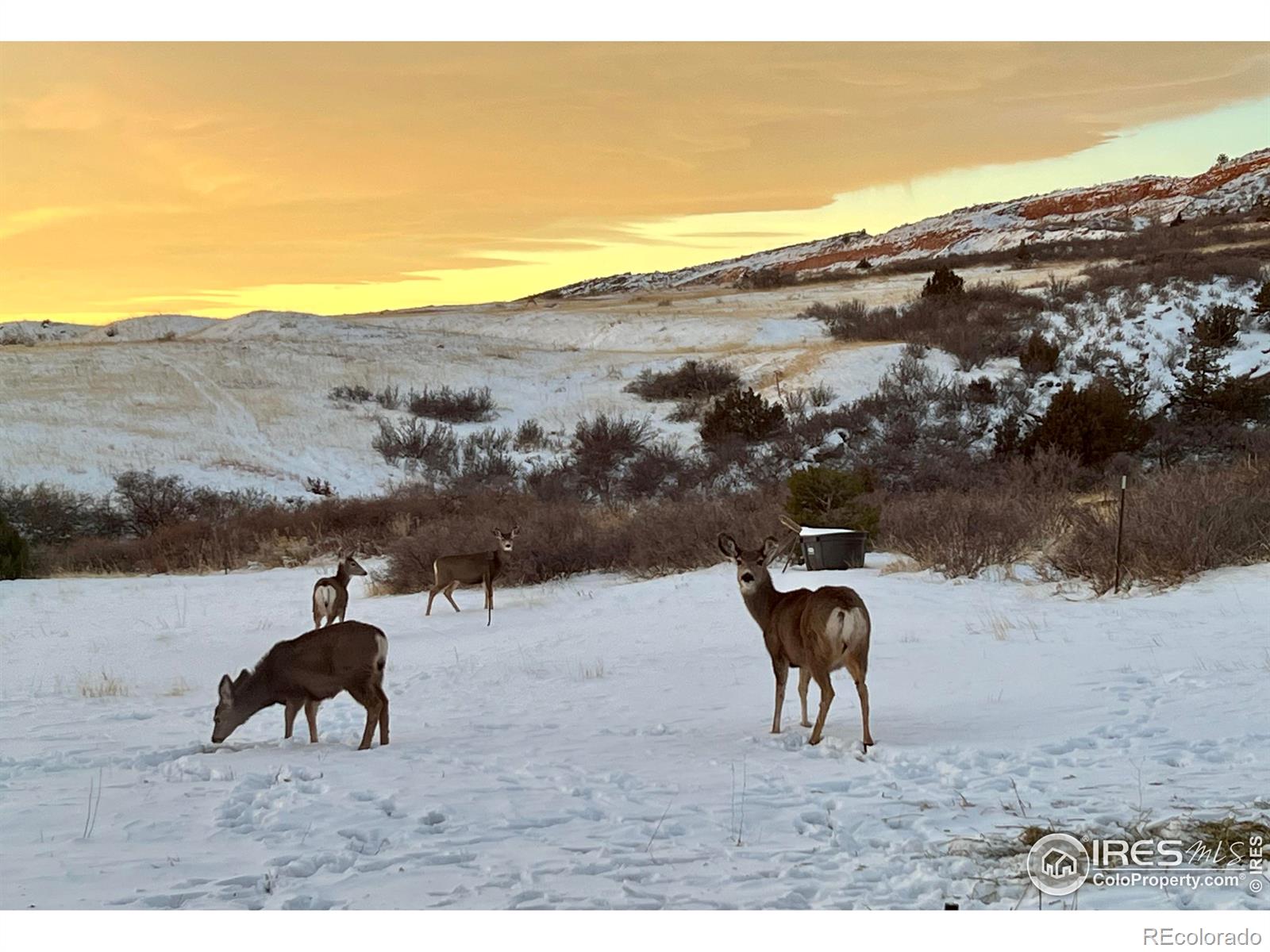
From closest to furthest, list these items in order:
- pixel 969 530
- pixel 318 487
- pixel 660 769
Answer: pixel 660 769 → pixel 969 530 → pixel 318 487

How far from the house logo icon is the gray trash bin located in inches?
427

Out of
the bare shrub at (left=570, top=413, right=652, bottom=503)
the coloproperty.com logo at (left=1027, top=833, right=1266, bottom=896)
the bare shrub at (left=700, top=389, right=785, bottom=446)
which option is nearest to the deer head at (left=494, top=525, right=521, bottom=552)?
the coloproperty.com logo at (left=1027, top=833, right=1266, bottom=896)

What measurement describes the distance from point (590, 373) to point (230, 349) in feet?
42.4

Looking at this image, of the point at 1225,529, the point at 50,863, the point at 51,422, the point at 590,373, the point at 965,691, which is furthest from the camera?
the point at 590,373

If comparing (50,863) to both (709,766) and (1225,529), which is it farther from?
(1225,529)

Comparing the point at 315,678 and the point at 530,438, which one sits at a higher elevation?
the point at 530,438

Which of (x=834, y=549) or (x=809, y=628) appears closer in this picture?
(x=809, y=628)

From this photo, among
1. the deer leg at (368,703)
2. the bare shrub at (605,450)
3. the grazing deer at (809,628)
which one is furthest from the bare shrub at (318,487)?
the grazing deer at (809,628)

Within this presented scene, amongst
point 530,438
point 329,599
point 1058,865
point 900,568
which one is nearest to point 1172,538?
point 900,568

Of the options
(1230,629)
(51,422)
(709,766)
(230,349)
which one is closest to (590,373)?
(230,349)

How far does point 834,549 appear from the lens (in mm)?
16031

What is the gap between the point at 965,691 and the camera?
948 cm

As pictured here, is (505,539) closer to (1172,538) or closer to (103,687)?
(103,687)

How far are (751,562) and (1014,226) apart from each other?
198 feet
